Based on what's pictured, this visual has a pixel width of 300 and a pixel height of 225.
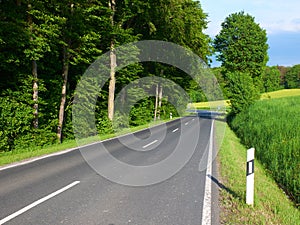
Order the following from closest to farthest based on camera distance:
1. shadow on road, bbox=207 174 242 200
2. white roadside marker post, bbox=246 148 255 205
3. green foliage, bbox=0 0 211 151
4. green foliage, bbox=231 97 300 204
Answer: white roadside marker post, bbox=246 148 255 205, shadow on road, bbox=207 174 242 200, green foliage, bbox=231 97 300 204, green foliage, bbox=0 0 211 151

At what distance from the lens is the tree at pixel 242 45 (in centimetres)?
4262

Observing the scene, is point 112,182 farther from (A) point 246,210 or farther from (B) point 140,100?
(B) point 140,100

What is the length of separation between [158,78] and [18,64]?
20871mm

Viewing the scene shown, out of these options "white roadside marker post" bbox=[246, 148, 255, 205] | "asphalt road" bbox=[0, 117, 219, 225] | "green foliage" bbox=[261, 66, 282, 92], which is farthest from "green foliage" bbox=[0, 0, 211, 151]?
"green foliage" bbox=[261, 66, 282, 92]

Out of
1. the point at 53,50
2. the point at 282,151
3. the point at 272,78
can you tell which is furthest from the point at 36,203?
the point at 272,78

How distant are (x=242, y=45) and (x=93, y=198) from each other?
4296 cm

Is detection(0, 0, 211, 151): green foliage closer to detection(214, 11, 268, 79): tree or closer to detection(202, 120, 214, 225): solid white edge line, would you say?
detection(202, 120, 214, 225): solid white edge line

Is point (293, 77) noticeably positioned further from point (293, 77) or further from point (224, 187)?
point (224, 187)

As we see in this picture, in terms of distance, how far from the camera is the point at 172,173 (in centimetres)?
767

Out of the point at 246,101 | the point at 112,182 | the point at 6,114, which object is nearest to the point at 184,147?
the point at 112,182

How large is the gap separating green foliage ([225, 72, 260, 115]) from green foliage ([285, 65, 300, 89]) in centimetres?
10320

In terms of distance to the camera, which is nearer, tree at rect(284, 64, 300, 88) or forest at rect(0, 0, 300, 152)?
forest at rect(0, 0, 300, 152)

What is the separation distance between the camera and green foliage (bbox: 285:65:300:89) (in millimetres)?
115062

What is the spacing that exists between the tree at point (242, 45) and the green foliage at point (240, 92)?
1725 centimetres
